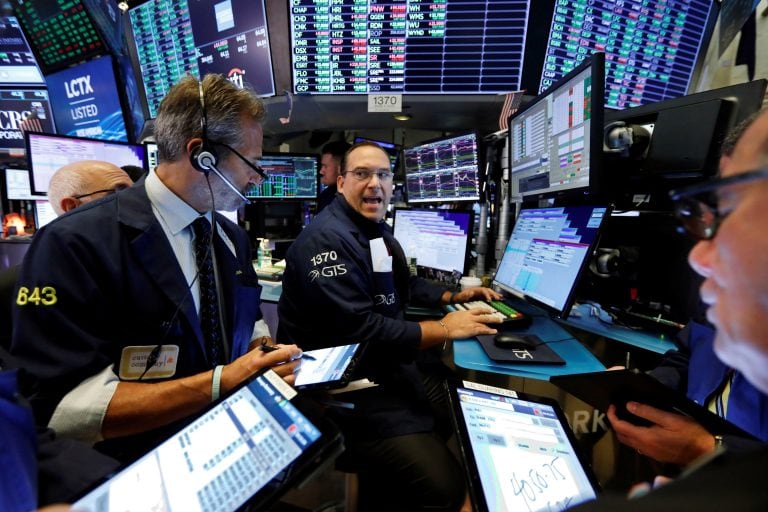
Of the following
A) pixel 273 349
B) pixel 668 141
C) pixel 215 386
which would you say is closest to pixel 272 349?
pixel 273 349

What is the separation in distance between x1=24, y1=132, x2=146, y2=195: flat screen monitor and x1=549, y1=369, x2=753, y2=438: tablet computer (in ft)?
10.4

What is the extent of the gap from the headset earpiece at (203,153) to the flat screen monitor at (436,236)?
1.34 m

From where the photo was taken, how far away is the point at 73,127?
3.17 meters

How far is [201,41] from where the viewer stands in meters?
2.50

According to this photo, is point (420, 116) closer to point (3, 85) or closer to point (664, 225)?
point (664, 225)

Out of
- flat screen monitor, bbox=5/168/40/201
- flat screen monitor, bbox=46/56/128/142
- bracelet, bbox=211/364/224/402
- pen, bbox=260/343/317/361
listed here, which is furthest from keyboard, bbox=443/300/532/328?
flat screen monitor, bbox=5/168/40/201

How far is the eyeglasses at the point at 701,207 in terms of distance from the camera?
35 centimetres

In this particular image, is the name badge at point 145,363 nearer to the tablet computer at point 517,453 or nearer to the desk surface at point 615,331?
the tablet computer at point 517,453

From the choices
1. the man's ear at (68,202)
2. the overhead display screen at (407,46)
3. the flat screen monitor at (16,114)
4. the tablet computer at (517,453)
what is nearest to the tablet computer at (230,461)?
the tablet computer at (517,453)

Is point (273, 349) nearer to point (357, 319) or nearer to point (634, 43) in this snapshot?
point (357, 319)

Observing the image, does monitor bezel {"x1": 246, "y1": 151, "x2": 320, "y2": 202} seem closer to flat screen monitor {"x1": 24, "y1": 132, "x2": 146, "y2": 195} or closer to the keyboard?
Answer: flat screen monitor {"x1": 24, "y1": 132, "x2": 146, "y2": 195}

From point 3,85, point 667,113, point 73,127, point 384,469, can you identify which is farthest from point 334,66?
point 3,85

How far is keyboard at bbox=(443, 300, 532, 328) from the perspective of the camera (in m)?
1.38

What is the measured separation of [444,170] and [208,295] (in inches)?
66.3
